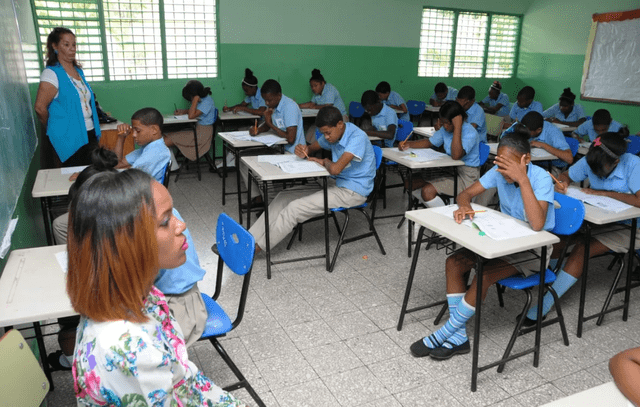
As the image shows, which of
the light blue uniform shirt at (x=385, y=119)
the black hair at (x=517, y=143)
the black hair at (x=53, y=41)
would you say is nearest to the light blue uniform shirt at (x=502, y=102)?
the light blue uniform shirt at (x=385, y=119)

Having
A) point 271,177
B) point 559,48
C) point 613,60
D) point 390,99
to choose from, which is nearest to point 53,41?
point 271,177

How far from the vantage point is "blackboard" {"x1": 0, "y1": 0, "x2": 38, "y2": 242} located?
6.41 ft

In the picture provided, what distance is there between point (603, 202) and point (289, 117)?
103 inches

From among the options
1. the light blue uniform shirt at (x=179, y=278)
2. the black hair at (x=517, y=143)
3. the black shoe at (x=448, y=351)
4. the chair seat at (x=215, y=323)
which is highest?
the black hair at (x=517, y=143)

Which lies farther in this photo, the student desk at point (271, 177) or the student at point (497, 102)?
the student at point (497, 102)

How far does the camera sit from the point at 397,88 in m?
7.96

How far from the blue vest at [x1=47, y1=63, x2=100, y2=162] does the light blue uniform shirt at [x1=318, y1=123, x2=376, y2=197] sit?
1854mm

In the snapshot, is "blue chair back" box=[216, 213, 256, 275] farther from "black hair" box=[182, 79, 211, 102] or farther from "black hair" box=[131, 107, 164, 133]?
"black hair" box=[182, 79, 211, 102]

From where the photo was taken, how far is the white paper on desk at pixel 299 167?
330 centimetres

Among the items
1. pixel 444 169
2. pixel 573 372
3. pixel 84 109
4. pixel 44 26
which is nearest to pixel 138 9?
pixel 44 26

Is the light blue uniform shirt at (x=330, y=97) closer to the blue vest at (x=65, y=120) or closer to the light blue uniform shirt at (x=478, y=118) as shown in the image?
the light blue uniform shirt at (x=478, y=118)

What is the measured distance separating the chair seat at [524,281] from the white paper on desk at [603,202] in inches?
23.0

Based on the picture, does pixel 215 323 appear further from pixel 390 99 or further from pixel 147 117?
pixel 390 99

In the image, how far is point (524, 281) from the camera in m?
2.29
